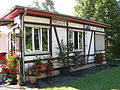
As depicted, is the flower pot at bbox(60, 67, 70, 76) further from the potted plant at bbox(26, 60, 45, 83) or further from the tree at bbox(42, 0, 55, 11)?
the tree at bbox(42, 0, 55, 11)

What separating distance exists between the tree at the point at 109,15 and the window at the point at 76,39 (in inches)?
246

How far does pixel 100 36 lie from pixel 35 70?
697 cm

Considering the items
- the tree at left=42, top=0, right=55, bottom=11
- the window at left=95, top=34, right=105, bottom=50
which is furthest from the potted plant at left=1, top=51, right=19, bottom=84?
the tree at left=42, top=0, right=55, bottom=11

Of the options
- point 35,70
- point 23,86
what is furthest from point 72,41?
point 23,86

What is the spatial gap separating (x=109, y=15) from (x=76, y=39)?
7.81m

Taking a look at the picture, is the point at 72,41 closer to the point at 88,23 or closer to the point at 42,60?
the point at 88,23

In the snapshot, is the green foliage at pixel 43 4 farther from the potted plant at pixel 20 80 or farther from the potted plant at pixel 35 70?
the potted plant at pixel 20 80

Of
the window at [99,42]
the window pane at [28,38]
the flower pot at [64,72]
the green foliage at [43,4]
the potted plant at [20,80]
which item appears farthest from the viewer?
the green foliage at [43,4]

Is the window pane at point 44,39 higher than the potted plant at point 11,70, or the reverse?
the window pane at point 44,39

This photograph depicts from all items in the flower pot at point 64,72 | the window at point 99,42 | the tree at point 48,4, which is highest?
the tree at point 48,4

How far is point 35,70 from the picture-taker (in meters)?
5.75

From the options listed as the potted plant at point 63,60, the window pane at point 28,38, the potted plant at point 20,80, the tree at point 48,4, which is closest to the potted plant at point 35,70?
the potted plant at point 20,80

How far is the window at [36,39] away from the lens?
6164 mm

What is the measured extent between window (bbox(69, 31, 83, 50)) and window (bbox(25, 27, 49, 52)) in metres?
1.96
